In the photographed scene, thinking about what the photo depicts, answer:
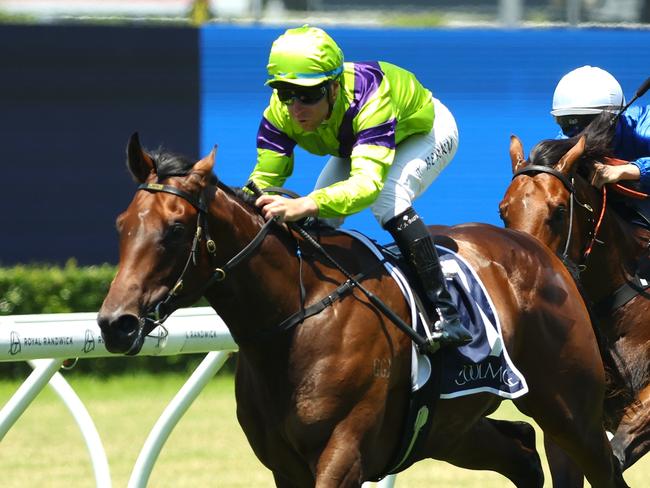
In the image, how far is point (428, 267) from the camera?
A: 4379 mm

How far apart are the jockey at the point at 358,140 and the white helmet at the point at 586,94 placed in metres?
0.91

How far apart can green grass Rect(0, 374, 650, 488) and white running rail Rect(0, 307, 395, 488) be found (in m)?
1.53

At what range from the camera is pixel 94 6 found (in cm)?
1109

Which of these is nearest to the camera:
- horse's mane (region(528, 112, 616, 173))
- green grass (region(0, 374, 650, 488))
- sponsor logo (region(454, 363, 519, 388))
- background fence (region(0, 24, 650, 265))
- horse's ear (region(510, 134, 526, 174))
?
sponsor logo (region(454, 363, 519, 388))

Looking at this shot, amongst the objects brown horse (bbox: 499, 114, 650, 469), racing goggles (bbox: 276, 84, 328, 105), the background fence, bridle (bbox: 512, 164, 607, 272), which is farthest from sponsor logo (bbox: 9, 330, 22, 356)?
the background fence

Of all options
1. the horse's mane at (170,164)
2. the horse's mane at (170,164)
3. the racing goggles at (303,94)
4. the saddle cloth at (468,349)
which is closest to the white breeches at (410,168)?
the saddle cloth at (468,349)

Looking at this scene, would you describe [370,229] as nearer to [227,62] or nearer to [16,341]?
[227,62]

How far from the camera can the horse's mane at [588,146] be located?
17.4ft

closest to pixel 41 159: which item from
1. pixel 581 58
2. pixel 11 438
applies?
pixel 11 438

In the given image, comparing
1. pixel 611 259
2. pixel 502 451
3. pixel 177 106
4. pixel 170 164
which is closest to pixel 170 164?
pixel 170 164

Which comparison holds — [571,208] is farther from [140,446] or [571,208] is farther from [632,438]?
[140,446]

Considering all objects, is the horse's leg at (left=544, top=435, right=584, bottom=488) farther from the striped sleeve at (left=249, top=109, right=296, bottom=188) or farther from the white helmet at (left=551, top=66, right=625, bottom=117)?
the striped sleeve at (left=249, top=109, right=296, bottom=188)

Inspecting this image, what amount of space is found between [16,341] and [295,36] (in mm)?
1626

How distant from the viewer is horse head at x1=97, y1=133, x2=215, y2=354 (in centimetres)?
367
